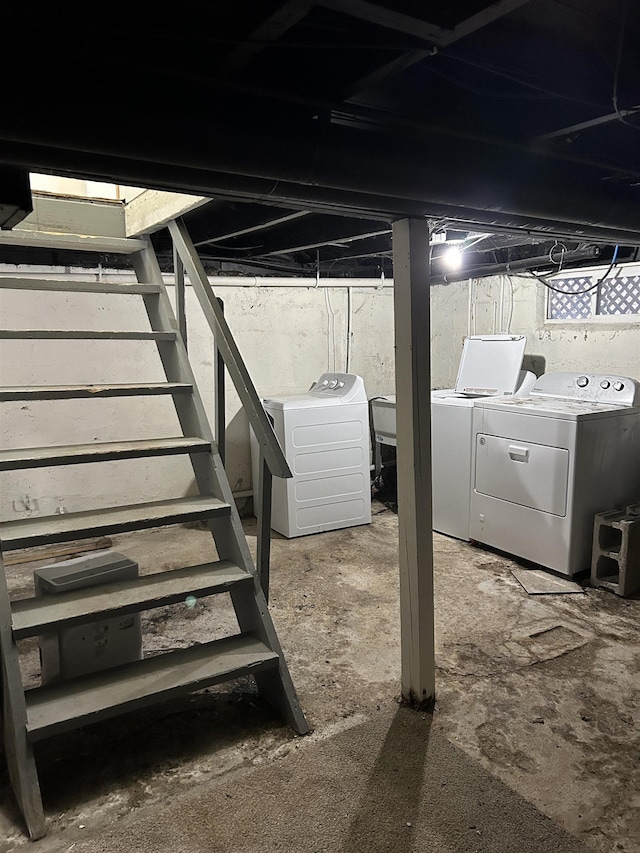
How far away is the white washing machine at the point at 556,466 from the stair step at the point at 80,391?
6.69 feet

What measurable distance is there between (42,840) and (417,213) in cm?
223

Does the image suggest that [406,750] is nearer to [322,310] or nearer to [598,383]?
[598,383]

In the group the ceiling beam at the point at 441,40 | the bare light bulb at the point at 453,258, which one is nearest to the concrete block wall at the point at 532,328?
the bare light bulb at the point at 453,258

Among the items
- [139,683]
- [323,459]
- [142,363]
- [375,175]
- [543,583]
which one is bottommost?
[543,583]

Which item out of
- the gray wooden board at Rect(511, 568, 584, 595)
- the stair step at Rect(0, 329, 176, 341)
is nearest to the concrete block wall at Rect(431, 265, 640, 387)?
the gray wooden board at Rect(511, 568, 584, 595)

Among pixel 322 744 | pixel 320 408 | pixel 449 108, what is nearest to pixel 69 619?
pixel 322 744

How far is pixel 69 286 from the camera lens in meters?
2.64

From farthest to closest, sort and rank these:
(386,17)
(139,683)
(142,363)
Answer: (142,363) < (139,683) < (386,17)

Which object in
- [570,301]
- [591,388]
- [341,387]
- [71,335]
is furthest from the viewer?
[341,387]

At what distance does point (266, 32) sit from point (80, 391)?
1646 mm

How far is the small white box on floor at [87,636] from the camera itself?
86.6 inches

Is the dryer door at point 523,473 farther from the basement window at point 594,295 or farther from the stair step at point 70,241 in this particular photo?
the stair step at point 70,241

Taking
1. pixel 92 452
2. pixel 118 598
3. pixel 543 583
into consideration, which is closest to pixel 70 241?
pixel 92 452

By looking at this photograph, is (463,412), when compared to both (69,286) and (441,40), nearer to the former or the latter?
(69,286)
